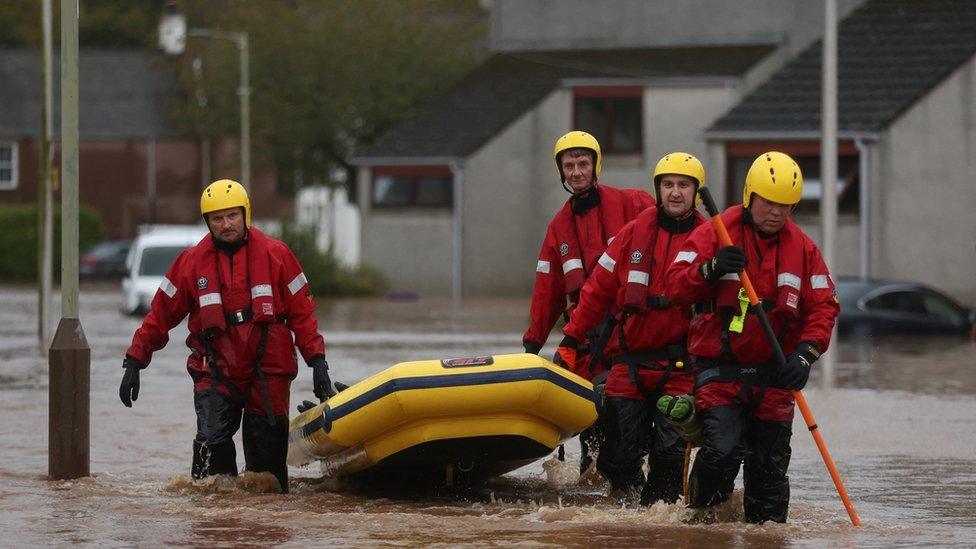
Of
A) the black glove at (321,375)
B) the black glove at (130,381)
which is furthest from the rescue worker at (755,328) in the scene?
the black glove at (130,381)

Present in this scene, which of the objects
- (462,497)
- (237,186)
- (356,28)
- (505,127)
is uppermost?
(356,28)

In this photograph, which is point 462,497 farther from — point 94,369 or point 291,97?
point 291,97

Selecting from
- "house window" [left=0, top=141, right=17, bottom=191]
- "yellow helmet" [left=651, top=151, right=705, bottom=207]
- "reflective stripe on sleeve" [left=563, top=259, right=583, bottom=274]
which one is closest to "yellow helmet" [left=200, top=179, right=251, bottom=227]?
"reflective stripe on sleeve" [left=563, top=259, right=583, bottom=274]

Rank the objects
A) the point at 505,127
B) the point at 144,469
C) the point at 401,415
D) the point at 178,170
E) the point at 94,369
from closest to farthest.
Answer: the point at 401,415
the point at 144,469
the point at 94,369
the point at 505,127
the point at 178,170

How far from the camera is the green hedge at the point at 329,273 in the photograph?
144 feet

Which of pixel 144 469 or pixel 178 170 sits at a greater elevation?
pixel 178 170

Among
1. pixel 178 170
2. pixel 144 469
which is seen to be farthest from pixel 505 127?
pixel 144 469

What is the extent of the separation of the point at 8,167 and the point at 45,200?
135ft

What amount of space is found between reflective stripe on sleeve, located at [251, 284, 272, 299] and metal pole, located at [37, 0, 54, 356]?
14.3 metres

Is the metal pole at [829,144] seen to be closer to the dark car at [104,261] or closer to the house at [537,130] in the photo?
the house at [537,130]

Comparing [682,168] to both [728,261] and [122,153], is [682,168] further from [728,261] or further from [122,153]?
[122,153]

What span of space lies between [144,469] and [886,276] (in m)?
24.9

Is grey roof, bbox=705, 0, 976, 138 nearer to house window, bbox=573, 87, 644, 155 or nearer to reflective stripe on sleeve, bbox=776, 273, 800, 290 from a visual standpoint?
house window, bbox=573, 87, 644, 155

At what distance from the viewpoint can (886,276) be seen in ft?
117
